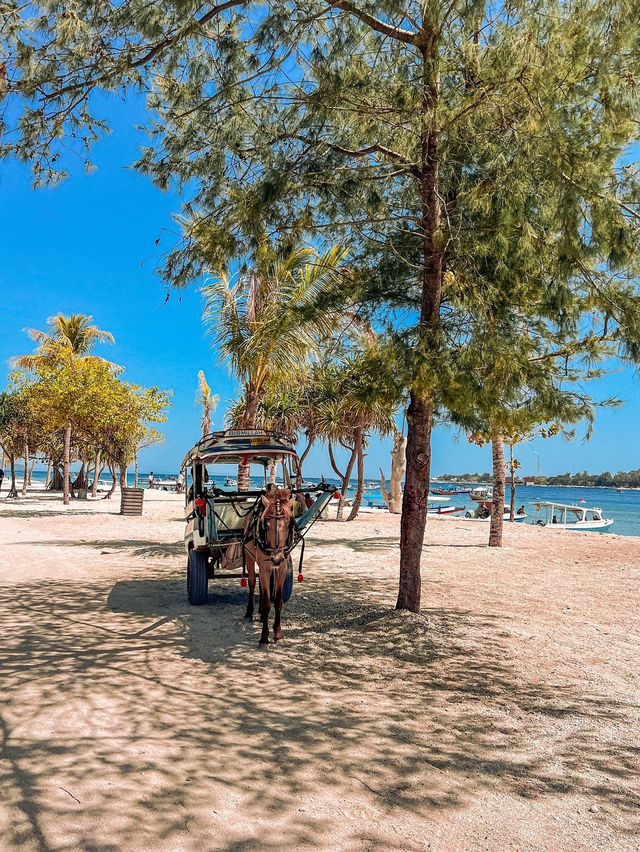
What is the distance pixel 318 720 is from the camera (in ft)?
15.8

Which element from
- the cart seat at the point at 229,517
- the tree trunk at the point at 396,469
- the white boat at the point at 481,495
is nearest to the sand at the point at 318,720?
the cart seat at the point at 229,517

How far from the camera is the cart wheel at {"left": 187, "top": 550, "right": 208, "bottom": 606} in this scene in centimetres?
827

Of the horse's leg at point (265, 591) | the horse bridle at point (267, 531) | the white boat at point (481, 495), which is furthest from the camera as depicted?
the white boat at point (481, 495)

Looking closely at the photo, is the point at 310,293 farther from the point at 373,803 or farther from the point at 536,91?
the point at 373,803

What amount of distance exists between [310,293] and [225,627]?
324 inches

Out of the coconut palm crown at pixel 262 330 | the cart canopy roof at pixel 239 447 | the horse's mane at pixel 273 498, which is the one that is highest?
the coconut palm crown at pixel 262 330

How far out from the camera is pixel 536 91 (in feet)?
18.0

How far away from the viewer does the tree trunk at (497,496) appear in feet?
52.9

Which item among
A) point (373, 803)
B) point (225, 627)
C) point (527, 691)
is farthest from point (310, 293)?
point (373, 803)

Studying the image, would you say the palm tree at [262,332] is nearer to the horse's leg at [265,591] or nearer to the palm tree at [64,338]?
the horse's leg at [265,591]

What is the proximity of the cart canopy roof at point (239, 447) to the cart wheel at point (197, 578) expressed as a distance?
1338 millimetres

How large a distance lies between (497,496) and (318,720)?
12.5 m

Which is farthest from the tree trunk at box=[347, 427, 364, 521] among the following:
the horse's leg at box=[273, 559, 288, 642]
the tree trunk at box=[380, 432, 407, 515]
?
the horse's leg at box=[273, 559, 288, 642]

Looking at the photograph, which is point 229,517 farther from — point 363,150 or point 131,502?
point 131,502
